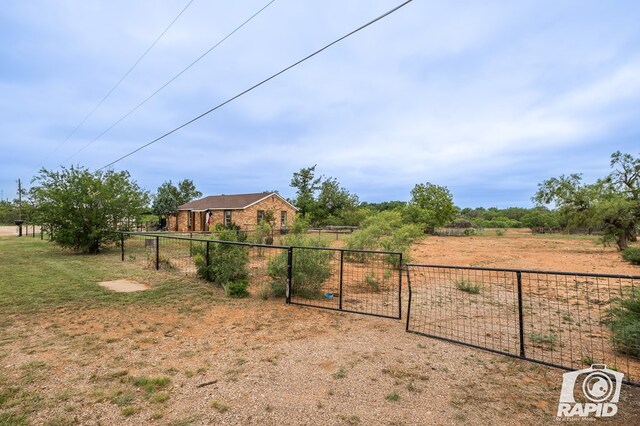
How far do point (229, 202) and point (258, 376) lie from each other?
29990 millimetres

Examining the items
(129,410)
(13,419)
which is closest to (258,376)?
(129,410)

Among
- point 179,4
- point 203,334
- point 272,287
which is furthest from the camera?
point 179,4

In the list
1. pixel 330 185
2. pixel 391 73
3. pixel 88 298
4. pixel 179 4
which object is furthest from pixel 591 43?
pixel 330 185

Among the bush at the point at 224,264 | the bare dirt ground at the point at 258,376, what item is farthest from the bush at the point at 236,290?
the bare dirt ground at the point at 258,376

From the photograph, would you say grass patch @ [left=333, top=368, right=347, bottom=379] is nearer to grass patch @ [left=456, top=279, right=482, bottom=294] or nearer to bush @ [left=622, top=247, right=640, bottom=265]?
grass patch @ [left=456, top=279, right=482, bottom=294]

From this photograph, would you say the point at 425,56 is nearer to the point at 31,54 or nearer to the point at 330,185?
the point at 31,54

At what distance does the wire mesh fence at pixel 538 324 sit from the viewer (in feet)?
12.1

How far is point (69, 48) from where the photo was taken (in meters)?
10.7

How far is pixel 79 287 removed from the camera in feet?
22.4

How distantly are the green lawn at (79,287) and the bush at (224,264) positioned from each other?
29 centimetres

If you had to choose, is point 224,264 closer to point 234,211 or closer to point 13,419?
point 13,419

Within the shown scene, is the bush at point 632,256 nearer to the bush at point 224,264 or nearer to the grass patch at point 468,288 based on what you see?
the grass patch at point 468,288

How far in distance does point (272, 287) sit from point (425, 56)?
7.36m

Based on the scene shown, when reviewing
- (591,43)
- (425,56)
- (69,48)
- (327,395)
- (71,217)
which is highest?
(69,48)
